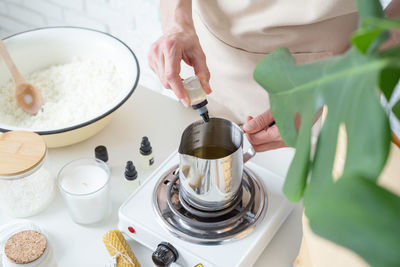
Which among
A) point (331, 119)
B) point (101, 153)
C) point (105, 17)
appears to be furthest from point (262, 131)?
point (105, 17)

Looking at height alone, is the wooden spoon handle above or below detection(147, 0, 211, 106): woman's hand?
below

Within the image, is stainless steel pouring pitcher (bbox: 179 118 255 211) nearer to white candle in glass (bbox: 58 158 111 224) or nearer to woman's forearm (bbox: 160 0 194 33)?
white candle in glass (bbox: 58 158 111 224)

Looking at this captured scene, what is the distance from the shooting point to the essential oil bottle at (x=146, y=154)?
3.53 ft

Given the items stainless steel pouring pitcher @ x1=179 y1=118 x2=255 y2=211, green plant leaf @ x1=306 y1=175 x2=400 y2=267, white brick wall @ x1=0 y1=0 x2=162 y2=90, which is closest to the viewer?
green plant leaf @ x1=306 y1=175 x2=400 y2=267

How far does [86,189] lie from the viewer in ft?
3.18

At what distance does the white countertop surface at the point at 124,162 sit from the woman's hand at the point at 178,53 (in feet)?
0.71

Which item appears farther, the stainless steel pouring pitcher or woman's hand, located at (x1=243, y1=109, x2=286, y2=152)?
woman's hand, located at (x1=243, y1=109, x2=286, y2=152)

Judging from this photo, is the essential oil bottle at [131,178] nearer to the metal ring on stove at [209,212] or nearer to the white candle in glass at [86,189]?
the white candle in glass at [86,189]

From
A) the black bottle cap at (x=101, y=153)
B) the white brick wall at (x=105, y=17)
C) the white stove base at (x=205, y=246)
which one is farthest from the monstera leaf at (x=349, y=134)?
the white brick wall at (x=105, y=17)

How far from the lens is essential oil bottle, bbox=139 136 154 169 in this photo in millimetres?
Answer: 1076

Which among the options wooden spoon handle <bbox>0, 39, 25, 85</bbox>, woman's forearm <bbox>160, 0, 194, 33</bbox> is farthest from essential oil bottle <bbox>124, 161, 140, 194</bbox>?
wooden spoon handle <bbox>0, 39, 25, 85</bbox>

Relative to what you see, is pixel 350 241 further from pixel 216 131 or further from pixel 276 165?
pixel 276 165

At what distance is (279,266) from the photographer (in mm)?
923

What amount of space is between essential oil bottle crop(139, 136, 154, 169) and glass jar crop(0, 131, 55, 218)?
22 cm
